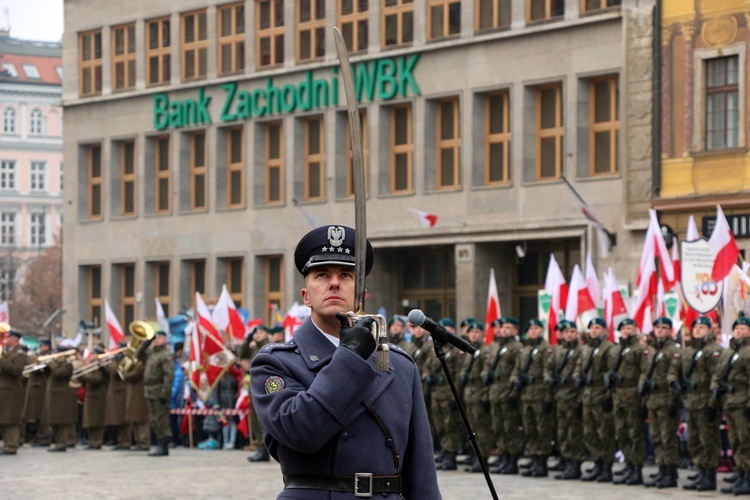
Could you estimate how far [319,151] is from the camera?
136ft

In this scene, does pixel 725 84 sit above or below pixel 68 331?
above

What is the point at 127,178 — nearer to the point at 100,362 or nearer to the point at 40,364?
the point at 40,364

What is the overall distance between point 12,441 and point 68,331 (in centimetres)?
2100

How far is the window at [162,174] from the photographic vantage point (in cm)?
4528

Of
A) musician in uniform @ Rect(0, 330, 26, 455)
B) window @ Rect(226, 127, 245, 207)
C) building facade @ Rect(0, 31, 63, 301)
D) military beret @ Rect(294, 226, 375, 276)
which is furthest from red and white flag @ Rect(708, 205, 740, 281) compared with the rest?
building facade @ Rect(0, 31, 63, 301)

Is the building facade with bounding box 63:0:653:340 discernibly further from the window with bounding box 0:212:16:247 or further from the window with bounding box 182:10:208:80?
the window with bounding box 0:212:16:247

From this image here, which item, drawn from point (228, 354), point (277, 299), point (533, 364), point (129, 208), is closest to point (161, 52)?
point (129, 208)

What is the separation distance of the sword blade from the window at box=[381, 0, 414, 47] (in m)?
33.5

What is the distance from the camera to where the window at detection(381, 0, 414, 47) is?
38.8 metres

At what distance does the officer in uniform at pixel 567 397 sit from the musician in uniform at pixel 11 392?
9459 millimetres

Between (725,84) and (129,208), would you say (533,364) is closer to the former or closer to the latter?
(725,84)

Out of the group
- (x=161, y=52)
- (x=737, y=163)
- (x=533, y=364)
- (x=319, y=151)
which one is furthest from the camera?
(x=161, y=52)

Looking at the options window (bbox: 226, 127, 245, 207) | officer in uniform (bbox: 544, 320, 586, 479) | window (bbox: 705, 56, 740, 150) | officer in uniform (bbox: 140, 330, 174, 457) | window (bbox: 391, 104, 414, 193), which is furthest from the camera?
window (bbox: 226, 127, 245, 207)

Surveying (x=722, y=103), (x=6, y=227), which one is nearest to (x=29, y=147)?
(x=6, y=227)
